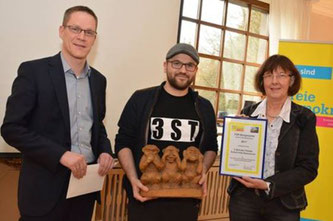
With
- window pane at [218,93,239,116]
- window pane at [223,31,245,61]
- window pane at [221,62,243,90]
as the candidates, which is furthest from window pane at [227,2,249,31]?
window pane at [218,93,239,116]

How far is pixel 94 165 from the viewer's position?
59.8 inches

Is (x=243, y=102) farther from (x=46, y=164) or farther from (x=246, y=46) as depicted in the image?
(x=46, y=164)

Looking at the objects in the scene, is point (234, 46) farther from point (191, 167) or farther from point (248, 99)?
point (191, 167)

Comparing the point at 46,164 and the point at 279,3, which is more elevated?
the point at 279,3

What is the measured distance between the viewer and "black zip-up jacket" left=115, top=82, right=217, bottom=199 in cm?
167

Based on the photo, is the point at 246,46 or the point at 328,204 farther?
the point at 246,46

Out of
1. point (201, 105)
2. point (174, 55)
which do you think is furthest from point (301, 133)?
point (174, 55)

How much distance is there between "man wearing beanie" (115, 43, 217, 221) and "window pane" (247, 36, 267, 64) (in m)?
2.46

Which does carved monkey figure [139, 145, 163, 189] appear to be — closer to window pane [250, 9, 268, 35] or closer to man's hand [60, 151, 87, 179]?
man's hand [60, 151, 87, 179]

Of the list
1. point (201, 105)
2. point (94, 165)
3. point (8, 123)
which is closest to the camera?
point (8, 123)

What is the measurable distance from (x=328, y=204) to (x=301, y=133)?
1505 millimetres

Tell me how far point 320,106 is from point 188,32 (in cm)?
151

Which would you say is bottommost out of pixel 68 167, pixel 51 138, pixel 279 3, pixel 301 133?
pixel 68 167

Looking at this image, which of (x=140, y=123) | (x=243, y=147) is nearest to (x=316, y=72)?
(x=243, y=147)
